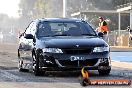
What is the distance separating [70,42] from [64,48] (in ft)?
1.03

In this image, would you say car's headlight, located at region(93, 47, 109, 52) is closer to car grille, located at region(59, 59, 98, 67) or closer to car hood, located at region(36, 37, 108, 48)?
car hood, located at region(36, 37, 108, 48)

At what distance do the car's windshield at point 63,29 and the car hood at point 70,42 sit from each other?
58 centimetres

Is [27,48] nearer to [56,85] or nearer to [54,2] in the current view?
[56,85]

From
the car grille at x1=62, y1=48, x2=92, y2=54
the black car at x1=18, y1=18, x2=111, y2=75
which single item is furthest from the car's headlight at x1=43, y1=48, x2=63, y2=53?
the car grille at x1=62, y1=48, x2=92, y2=54

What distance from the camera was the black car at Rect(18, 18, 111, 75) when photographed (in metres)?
12.5

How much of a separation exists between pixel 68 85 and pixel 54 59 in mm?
1689

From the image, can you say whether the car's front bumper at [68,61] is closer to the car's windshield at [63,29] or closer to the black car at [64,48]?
the black car at [64,48]

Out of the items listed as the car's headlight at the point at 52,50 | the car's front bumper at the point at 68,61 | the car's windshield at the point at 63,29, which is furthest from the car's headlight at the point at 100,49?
the car's windshield at the point at 63,29

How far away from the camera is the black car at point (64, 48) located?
12.5 metres

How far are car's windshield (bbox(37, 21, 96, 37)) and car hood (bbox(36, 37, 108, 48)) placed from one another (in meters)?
0.58

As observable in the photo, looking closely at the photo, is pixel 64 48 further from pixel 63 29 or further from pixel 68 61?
pixel 63 29

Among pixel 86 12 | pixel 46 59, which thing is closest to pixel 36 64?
pixel 46 59

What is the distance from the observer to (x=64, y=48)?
1252 centimetres

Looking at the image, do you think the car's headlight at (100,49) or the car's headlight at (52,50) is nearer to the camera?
the car's headlight at (52,50)
